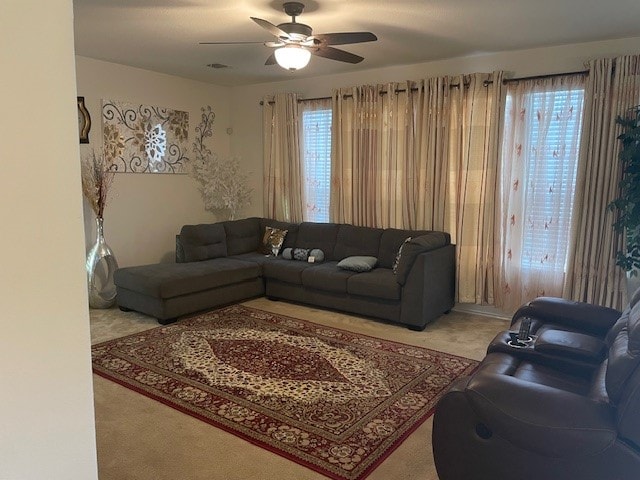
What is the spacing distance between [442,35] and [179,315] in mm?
3425

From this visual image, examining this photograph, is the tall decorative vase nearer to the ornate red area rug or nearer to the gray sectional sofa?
the gray sectional sofa

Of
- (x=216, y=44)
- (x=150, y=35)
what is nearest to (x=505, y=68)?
(x=216, y=44)

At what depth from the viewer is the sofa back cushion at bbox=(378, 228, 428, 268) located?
491 cm

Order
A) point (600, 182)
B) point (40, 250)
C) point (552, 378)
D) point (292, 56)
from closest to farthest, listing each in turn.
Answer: point (40, 250) → point (552, 378) → point (292, 56) → point (600, 182)

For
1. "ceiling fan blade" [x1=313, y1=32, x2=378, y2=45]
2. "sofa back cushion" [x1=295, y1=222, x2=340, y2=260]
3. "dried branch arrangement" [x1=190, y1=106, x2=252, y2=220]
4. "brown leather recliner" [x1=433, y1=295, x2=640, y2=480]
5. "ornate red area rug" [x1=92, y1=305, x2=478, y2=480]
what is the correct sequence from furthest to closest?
"dried branch arrangement" [x1=190, y1=106, x2=252, y2=220] < "sofa back cushion" [x1=295, y1=222, x2=340, y2=260] < "ceiling fan blade" [x1=313, y1=32, x2=378, y2=45] < "ornate red area rug" [x1=92, y1=305, x2=478, y2=480] < "brown leather recliner" [x1=433, y1=295, x2=640, y2=480]

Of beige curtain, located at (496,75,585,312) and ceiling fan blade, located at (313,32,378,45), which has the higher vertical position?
ceiling fan blade, located at (313,32,378,45)

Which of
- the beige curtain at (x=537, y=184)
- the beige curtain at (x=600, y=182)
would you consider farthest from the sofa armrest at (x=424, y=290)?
the beige curtain at (x=600, y=182)

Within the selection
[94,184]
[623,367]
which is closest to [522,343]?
[623,367]

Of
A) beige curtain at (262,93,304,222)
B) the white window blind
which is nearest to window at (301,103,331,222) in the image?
beige curtain at (262,93,304,222)

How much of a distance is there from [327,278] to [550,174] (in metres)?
2.30

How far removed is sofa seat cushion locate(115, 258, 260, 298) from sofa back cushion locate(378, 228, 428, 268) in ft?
4.61

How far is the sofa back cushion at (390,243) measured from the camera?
16.1 ft

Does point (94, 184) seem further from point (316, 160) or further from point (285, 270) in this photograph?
Answer: point (316, 160)

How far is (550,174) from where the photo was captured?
4.30 metres
